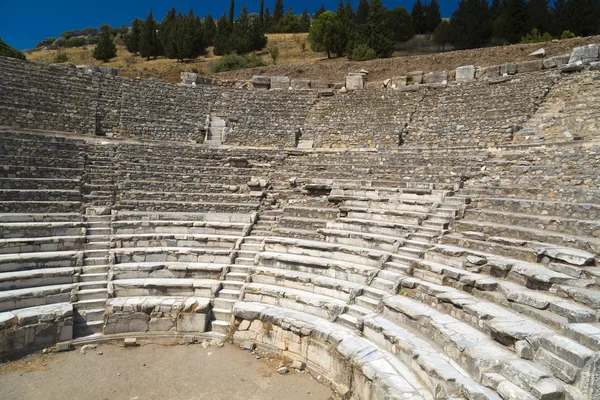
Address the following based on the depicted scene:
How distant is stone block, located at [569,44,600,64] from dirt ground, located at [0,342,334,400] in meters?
14.2

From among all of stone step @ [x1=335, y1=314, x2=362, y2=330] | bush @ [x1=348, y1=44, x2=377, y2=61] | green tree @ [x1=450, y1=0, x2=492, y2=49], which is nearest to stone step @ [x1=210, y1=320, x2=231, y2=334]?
stone step @ [x1=335, y1=314, x2=362, y2=330]

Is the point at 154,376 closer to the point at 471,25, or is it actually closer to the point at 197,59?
the point at 197,59

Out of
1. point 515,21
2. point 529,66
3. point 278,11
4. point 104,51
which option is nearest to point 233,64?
point 104,51

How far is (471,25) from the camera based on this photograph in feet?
116

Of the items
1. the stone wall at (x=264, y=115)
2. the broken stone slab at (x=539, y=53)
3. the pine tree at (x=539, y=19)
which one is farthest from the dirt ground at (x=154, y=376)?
the pine tree at (x=539, y=19)

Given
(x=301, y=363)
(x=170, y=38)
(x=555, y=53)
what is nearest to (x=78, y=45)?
(x=170, y=38)

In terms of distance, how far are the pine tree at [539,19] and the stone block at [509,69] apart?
1992cm

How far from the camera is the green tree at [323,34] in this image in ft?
116

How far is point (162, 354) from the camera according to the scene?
693cm

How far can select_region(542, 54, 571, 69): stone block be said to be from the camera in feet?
45.9

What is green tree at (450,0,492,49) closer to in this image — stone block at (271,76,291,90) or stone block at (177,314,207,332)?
stone block at (271,76,291,90)

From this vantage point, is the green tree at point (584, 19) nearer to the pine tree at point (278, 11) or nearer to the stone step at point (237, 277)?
the stone step at point (237, 277)

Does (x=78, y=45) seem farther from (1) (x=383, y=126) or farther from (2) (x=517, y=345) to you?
(2) (x=517, y=345)

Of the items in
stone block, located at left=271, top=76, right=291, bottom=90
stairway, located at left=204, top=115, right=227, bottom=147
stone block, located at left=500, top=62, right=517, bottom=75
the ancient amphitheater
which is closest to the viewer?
the ancient amphitheater
